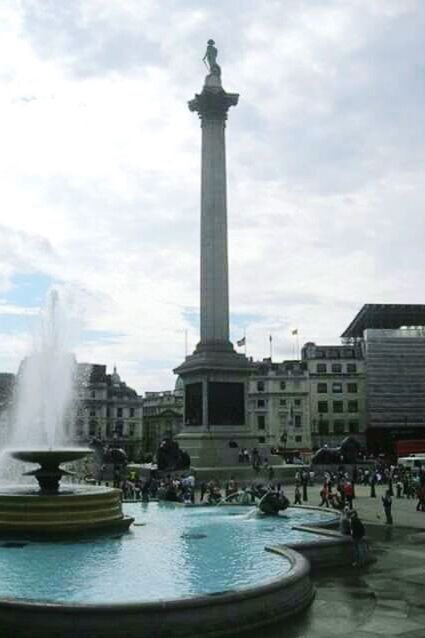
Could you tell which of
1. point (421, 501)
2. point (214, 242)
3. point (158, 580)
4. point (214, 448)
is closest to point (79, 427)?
point (214, 242)

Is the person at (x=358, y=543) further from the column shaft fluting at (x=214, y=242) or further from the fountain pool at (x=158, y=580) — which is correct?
the column shaft fluting at (x=214, y=242)

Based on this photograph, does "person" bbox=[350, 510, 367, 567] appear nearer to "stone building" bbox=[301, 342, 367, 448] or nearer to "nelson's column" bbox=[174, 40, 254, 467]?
"nelson's column" bbox=[174, 40, 254, 467]

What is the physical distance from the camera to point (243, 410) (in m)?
51.1

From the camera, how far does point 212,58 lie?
6166cm

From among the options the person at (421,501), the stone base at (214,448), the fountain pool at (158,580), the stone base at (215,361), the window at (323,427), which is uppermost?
the stone base at (215,361)

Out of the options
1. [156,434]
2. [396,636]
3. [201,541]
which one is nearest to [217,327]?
[201,541]

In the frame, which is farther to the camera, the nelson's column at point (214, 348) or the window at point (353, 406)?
the window at point (353, 406)

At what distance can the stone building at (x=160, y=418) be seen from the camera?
116 meters

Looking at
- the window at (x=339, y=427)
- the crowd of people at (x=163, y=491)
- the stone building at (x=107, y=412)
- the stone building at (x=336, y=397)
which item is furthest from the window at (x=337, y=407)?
the crowd of people at (x=163, y=491)

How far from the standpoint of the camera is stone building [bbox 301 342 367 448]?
9519 centimetres

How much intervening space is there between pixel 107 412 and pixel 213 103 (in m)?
59.9

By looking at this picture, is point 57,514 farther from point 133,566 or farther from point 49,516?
point 133,566

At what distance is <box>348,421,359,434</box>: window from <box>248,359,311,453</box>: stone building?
5788 mm

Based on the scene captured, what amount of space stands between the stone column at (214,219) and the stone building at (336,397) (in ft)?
145
